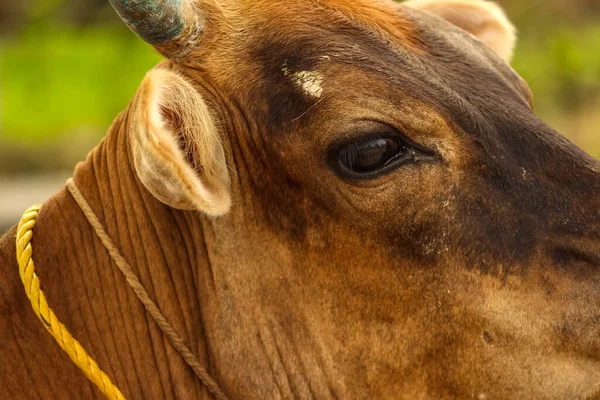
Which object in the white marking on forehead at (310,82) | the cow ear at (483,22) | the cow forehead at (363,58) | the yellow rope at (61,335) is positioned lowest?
the yellow rope at (61,335)

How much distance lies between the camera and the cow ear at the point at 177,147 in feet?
12.3

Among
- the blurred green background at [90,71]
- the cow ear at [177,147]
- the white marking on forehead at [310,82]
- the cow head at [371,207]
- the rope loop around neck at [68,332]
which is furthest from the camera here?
the blurred green background at [90,71]

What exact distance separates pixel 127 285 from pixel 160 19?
3.57 feet

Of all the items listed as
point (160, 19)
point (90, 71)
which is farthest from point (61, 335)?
point (90, 71)

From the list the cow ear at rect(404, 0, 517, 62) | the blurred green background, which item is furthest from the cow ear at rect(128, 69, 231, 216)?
the blurred green background

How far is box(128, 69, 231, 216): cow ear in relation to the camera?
12.3ft

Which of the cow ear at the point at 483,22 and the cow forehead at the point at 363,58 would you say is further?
the cow ear at the point at 483,22

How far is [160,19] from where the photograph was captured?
13.2 feet

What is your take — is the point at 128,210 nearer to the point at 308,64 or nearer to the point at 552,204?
the point at 308,64

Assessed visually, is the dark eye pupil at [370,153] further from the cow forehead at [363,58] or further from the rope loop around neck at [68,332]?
the rope loop around neck at [68,332]

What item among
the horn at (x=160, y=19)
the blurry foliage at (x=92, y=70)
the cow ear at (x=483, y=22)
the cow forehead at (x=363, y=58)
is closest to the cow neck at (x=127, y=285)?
the horn at (x=160, y=19)

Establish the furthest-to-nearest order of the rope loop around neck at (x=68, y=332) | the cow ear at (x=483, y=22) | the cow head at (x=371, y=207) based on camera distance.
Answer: the cow ear at (x=483, y=22) → the rope loop around neck at (x=68, y=332) → the cow head at (x=371, y=207)

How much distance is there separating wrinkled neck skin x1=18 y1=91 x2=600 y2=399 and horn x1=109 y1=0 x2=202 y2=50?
47cm

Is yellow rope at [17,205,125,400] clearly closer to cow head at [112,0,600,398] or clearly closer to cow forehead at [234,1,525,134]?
cow head at [112,0,600,398]
